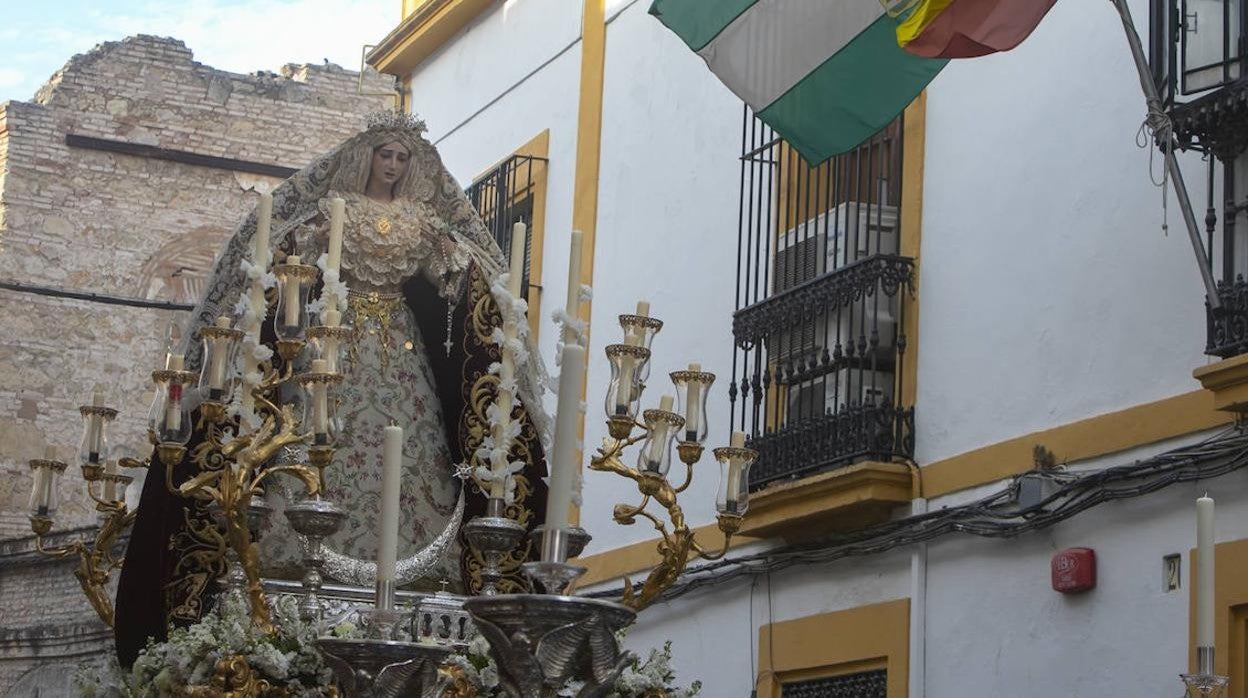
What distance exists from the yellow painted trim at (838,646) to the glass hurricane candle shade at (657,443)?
10.4 ft

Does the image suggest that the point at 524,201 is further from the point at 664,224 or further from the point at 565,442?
the point at 565,442

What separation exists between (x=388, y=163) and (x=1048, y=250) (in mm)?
2478

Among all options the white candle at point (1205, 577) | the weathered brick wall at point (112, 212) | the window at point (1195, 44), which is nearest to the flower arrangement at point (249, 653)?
the white candle at point (1205, 577)

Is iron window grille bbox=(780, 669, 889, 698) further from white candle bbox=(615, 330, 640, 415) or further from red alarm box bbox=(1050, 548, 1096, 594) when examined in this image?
white candle bbox=(615, 330, 640, 415)

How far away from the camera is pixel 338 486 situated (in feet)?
21.6

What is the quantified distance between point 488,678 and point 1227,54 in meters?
2.93

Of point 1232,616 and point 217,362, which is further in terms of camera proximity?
point 1232,616

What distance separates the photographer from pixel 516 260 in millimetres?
6305

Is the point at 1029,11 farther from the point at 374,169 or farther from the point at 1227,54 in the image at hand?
the point at 374,169

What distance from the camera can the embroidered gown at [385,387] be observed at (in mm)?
6547

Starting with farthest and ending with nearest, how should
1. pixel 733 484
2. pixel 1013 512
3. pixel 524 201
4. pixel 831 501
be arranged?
pixel 524 201
pixel 831 501
pixel 1013 512
pixel 733 484

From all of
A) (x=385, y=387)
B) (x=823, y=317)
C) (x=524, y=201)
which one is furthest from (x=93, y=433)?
(x=524, y=201)

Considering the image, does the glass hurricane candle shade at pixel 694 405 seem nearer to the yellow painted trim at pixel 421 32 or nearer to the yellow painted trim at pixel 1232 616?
the yellow painted trim at pixel 1232 616

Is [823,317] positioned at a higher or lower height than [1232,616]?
higher
